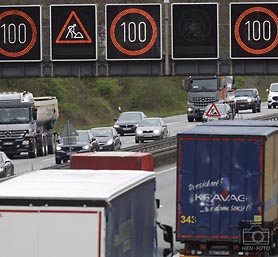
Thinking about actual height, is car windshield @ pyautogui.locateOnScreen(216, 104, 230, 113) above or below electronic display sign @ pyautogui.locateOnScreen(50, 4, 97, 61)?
below

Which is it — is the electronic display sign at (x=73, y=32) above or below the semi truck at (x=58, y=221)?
above

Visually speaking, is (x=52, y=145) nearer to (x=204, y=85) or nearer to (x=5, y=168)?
(x=5, y=168)

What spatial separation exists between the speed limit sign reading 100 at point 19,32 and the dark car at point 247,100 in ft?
149

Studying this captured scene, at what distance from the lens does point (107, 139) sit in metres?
55.8

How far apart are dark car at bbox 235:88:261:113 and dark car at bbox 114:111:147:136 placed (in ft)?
69.7

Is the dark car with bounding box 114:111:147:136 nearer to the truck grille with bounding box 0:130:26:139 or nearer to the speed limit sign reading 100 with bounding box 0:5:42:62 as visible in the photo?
the truck grille with bounding box 0:130:26:139

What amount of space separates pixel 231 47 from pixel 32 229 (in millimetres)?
36367

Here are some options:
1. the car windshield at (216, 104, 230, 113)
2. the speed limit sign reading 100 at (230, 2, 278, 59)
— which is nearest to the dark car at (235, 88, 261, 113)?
the car windshield at (216, 104, 230, 113)

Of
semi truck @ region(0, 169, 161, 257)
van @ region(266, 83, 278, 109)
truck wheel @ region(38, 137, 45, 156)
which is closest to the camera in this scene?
semi truck @ region(0, 169, 161, 257)

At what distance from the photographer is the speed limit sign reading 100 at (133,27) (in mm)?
47844

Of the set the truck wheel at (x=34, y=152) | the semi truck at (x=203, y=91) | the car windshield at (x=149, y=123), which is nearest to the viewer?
the truck wheel at (x=34, y=152)

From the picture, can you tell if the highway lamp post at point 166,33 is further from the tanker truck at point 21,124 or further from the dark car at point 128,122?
the dark car at point 128,122

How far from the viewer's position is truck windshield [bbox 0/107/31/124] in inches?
2135

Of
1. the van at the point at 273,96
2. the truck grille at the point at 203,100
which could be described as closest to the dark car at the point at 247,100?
the van at the point at 273,96
